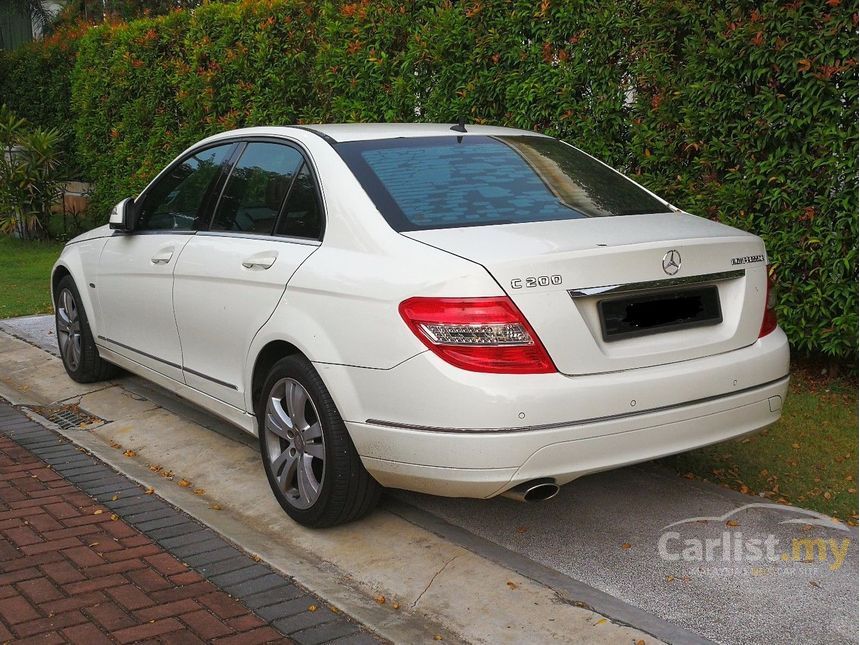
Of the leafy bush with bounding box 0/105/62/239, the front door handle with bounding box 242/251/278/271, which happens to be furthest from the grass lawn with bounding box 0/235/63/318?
the front door handle with bounding box 242/251/278/271

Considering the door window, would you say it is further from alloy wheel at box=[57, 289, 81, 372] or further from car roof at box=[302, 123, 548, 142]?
alloy wheel at box=[57, 289, 81, 372]

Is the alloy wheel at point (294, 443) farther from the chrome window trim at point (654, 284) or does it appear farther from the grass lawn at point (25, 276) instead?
the grass lawn at point (25, 276)

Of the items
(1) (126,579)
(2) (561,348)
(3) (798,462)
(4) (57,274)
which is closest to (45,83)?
(4) (57,274)

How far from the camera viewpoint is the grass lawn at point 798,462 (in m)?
4.73

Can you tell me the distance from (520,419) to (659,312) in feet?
2.41

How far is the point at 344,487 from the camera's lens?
4.11 m

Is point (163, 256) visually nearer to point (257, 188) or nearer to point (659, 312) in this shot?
point (257, 188)

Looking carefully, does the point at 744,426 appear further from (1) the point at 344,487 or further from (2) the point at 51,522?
(2) the point at 51,522

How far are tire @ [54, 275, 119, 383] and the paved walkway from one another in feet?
5.34

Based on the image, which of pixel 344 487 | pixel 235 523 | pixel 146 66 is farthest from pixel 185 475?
pixel 146 66

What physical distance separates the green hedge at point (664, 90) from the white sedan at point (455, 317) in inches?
60.6

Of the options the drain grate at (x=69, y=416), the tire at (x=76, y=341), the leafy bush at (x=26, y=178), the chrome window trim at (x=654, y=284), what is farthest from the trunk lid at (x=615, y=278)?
the leafy bush at (x=26, y=178)

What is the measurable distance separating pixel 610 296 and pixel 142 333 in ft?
9.78

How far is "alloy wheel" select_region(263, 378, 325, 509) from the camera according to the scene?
422 centimetres
